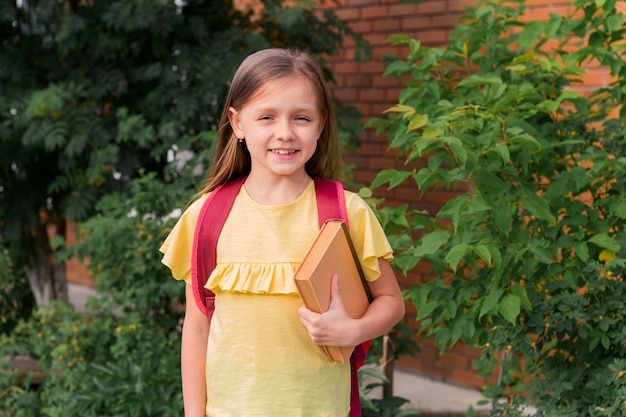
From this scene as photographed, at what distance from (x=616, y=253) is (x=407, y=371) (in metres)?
2.97

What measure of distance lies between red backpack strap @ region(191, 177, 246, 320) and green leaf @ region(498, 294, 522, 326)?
1079 mm

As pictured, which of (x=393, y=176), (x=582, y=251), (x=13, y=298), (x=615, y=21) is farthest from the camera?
(x=13, y=298)

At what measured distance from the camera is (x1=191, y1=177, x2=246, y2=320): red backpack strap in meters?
2.17

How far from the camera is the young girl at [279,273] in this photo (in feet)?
6.81

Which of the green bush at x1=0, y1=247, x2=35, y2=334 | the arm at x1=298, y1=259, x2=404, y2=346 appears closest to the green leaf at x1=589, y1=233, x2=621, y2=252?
the arm at x1=298, y1=259, x2=404, y2=346

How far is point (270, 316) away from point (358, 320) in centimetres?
21

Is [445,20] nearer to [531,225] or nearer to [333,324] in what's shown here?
[531,225]

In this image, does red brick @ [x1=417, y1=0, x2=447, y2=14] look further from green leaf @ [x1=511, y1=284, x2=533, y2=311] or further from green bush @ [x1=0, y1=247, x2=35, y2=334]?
green bush @ [x1=0, y1=247, x2=35, y2=334]

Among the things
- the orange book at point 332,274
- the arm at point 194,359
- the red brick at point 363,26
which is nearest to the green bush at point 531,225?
the orange book at point 332,274

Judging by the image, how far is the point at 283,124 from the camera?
81.1 inches

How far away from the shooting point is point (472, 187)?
9.86 feet

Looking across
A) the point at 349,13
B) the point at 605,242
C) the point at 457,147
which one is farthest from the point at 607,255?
the point at 349,13

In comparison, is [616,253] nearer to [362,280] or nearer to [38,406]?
[362,280]

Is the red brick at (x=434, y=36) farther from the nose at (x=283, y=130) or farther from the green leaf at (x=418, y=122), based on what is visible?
the nose at (x=283, y=130)
